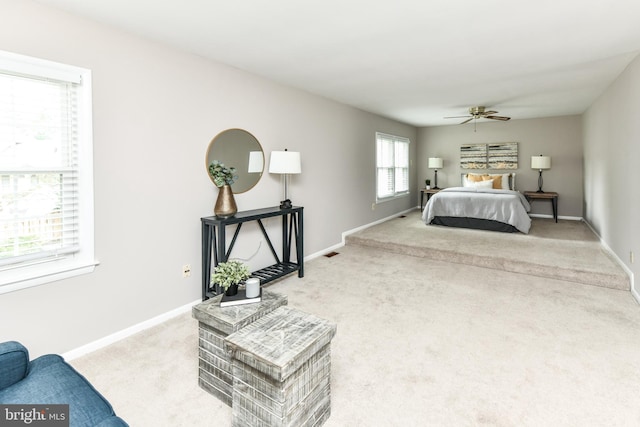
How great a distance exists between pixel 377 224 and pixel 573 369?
436cm

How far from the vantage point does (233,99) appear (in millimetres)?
3275

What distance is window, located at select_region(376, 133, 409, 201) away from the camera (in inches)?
254

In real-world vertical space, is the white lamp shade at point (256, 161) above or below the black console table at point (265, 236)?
above

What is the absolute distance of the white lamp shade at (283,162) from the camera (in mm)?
3520

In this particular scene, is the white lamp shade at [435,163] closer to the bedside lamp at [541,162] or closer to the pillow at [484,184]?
the pillow at [484,184]

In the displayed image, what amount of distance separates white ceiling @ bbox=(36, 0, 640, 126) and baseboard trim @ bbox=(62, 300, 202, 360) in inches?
87.9

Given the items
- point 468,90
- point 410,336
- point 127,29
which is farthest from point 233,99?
point 468,90

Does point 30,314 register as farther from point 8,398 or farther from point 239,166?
point 239,166

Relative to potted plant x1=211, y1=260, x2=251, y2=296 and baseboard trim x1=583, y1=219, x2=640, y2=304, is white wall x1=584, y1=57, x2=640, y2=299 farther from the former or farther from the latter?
potted plant x1=211, y1=260, x2=251, y2=296

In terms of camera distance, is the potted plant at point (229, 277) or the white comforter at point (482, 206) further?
the white comforter at point (482, 206)

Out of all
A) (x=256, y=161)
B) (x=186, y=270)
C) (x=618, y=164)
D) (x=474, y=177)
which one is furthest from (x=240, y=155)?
(x=474, y=177)

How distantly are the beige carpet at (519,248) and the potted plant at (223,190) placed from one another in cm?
264

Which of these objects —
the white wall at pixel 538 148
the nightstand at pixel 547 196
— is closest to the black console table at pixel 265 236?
the nightstand at pixel 547 196

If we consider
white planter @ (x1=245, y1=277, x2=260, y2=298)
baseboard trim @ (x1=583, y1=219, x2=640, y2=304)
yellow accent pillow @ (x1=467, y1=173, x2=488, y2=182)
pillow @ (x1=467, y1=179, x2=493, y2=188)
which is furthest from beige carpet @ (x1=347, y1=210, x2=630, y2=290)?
white planter @ (x1=245, y1=277, x2=260, y2=298)
